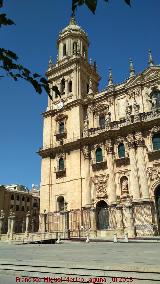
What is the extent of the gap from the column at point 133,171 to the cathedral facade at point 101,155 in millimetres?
85

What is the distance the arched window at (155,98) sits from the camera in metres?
27.3

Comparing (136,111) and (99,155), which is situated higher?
(136,111)

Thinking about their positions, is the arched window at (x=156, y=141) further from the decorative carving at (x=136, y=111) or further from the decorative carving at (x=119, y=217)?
the decorative carving at (x=119, y=217)

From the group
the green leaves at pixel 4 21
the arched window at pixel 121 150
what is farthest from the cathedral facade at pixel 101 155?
the green leaves at pixel 4 21

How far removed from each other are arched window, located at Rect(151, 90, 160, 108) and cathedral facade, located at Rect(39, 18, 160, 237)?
7 centimetres

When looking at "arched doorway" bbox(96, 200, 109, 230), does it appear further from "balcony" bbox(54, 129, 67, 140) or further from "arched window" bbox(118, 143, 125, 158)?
"balcony" bbox(54, 129, 67, 140)

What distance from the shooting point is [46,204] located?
99.2ft

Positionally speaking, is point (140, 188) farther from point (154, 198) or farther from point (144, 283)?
point (144, 283)

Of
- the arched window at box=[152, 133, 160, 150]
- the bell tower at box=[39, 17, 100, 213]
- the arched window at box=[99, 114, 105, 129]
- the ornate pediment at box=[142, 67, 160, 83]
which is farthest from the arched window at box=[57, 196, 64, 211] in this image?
the ornate pediment at box=[142, 67, 160, 83]

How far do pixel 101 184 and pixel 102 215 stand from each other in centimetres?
289

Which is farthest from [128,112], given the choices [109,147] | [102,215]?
[102,215]

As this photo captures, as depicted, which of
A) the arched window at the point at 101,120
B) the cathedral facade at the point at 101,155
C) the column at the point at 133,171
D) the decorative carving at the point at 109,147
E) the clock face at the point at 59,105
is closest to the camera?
the cathedral facade at the point at 101,155

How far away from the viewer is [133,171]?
1006 inches

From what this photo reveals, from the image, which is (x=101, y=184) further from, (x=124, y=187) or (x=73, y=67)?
(x=73, y=67)
